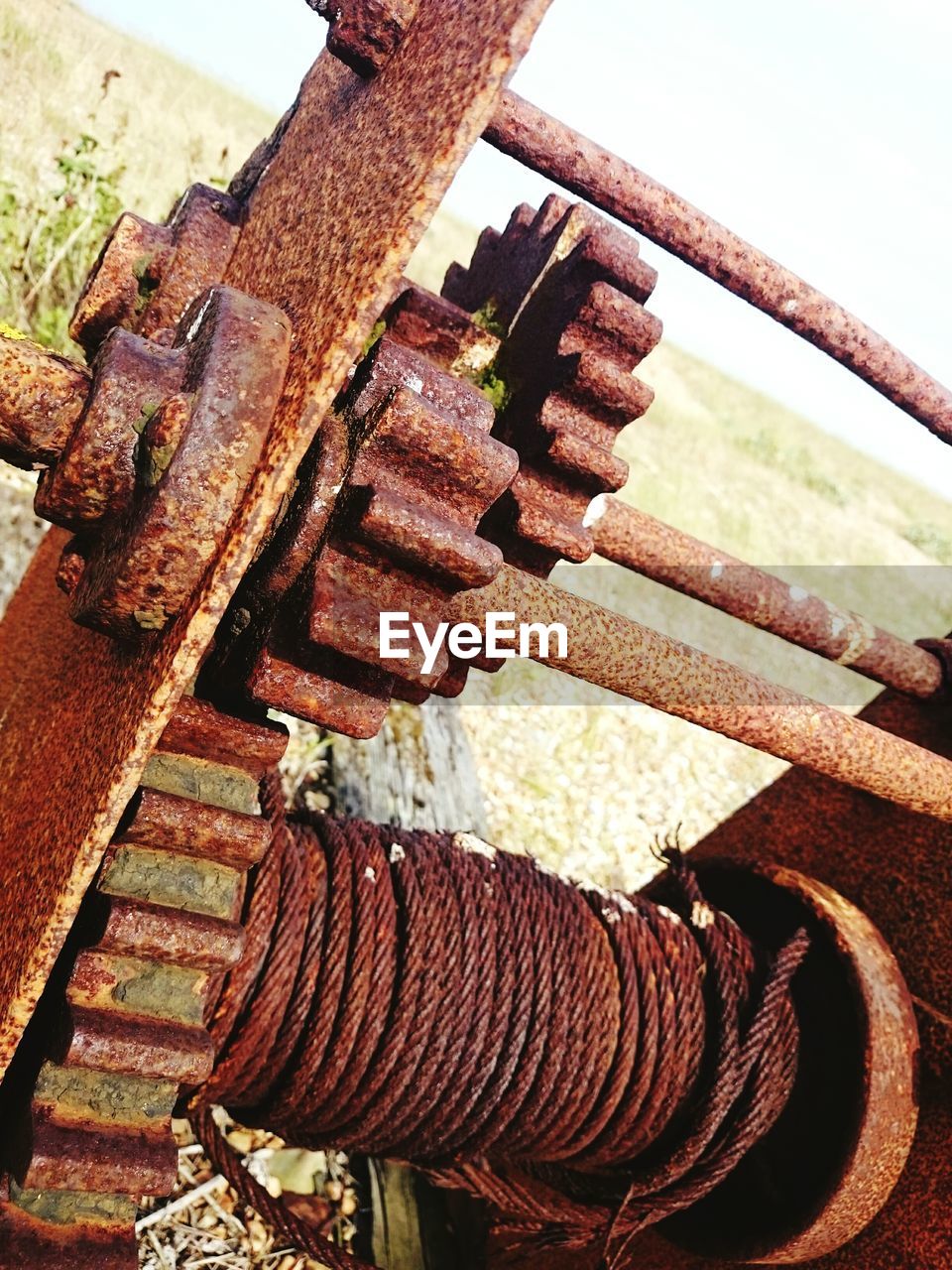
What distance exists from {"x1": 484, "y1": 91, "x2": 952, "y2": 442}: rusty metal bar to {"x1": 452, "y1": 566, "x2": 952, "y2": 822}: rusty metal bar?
685mm

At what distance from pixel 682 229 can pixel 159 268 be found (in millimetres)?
939

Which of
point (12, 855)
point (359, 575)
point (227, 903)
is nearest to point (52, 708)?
point (12, 855)

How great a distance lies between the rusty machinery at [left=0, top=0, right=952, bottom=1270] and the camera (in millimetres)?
1071

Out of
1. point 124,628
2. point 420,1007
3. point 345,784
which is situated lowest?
point 345,784

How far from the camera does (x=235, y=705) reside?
4.72 ft

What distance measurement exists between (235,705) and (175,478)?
0.49m

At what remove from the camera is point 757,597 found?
2197 mm

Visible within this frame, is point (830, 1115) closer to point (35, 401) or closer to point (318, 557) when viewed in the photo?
point (318, 557)

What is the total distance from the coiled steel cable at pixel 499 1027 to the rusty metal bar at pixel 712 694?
50 cm

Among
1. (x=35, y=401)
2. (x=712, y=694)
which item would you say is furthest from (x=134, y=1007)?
(x=712, y=694)

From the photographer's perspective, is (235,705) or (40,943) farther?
(235,705)

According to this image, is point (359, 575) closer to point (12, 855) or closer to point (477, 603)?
point (477, 603)

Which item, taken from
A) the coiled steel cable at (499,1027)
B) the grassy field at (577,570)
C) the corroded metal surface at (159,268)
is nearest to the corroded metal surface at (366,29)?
the corroded metal surface at (159,268)

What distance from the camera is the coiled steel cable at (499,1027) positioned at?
5.64 feet
